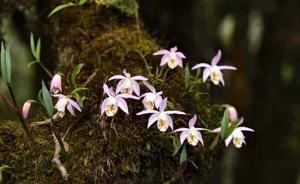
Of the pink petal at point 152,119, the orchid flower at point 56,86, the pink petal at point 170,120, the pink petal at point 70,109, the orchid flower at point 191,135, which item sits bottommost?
the orchid flower at point 191,135

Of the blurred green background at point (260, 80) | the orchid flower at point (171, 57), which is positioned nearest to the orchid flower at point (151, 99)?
the orchid flower at point (171, 57)

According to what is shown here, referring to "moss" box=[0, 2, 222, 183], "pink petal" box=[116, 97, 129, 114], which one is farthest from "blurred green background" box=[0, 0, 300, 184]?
"pink petal" box=[116, 97, 129, 114]

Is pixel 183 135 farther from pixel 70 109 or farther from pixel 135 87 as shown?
pixel 70 109

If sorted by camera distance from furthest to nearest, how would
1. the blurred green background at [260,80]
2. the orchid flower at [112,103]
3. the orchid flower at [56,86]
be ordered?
the blurred green background at [260,80], the orchid flower at [56,86], the orchid flower at [112,103]

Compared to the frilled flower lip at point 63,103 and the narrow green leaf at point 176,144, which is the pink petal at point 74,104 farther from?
the narrow green leaf at point 176,144

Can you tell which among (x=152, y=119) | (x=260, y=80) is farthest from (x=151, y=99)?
(x=260, y=80)

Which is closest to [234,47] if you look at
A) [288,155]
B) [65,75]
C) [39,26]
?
[288,155]
